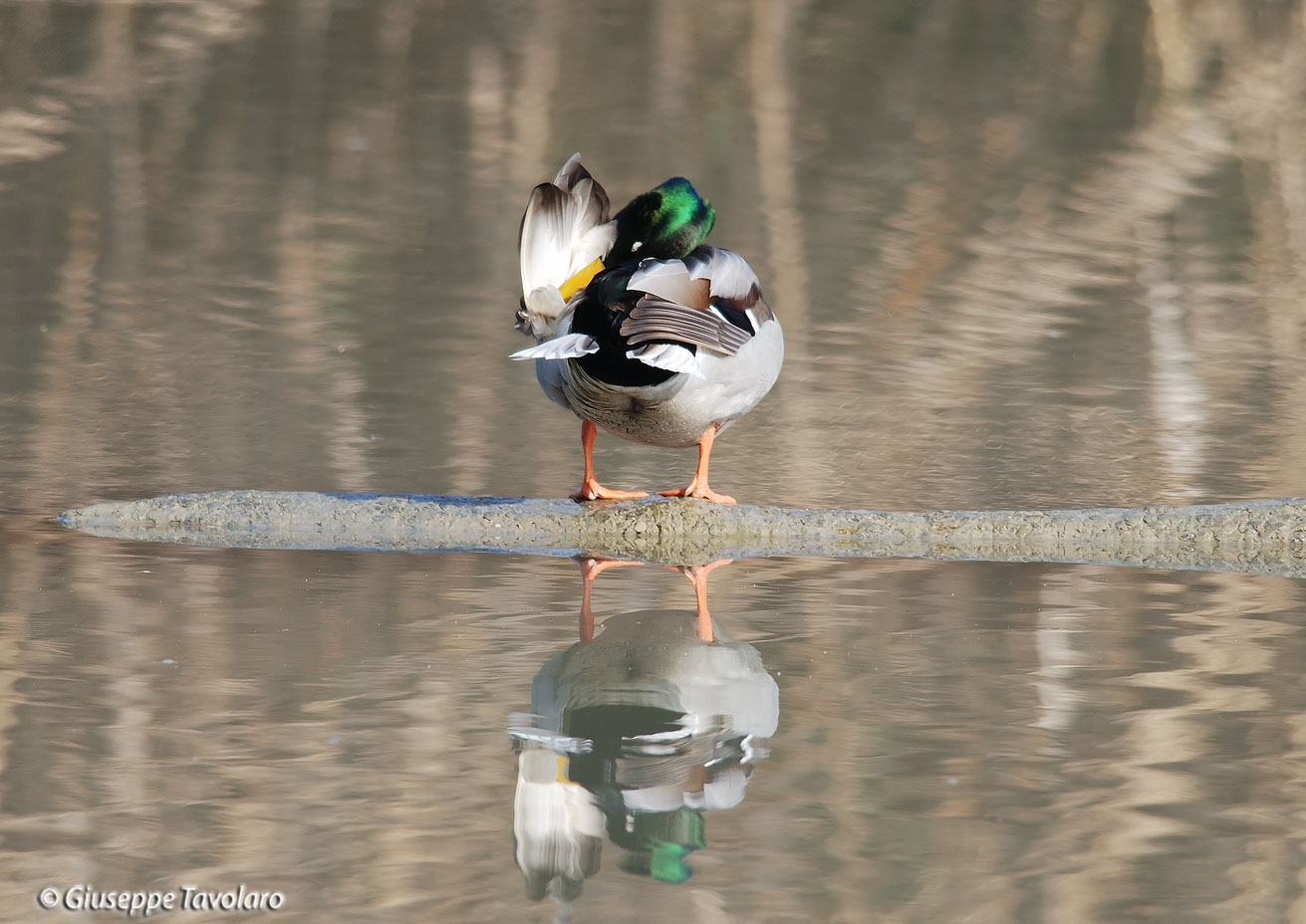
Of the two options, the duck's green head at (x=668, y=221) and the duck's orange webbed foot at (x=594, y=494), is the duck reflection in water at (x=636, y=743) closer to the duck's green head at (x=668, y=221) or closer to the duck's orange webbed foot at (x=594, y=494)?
the duck's orange webbed foot at (x=594, y=494)

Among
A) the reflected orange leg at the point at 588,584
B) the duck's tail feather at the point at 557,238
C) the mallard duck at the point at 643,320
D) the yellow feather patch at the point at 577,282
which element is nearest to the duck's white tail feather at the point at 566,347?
the mallard duck at the point at 643,320

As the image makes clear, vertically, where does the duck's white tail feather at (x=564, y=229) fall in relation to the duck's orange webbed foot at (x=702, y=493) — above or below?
above

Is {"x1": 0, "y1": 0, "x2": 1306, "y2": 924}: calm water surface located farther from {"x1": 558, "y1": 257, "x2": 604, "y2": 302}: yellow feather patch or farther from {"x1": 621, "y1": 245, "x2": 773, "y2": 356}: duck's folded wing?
{"x1": 558, "y1": 257, "x2": 604, "y2": 302}: yellow feather patch

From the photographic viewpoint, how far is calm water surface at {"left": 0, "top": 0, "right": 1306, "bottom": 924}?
3166 mm

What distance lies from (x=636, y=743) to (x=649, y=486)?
105 inches

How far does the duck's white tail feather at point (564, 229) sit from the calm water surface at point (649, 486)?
2.70 feet

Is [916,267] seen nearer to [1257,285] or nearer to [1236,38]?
[1257,285]

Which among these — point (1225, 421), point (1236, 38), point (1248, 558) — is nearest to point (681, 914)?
point (1248, 558)

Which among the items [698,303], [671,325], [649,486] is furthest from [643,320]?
[649,486]

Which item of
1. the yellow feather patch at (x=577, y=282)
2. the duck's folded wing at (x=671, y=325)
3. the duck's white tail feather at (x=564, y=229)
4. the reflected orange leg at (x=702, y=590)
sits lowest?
the reflected orange leg at (x=702, y=590)

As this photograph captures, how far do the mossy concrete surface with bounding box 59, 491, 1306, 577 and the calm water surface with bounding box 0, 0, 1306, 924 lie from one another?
0.13 metres

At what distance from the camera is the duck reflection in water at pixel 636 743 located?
316cm

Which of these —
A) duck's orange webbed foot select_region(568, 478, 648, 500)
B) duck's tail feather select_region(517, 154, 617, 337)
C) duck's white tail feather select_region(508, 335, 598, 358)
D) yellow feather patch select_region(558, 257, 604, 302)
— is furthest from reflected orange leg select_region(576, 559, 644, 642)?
yellow feather patch select_region(558, 257, 604, 302)

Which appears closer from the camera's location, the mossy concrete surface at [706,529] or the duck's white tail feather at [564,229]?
the mossy concrete surface at [706,529]
